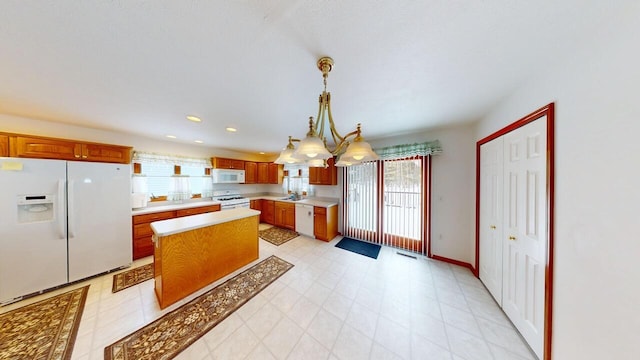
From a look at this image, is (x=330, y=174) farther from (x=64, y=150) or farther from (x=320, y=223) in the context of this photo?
(x=64, y=150)

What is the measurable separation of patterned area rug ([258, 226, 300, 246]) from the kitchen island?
0.95 metres

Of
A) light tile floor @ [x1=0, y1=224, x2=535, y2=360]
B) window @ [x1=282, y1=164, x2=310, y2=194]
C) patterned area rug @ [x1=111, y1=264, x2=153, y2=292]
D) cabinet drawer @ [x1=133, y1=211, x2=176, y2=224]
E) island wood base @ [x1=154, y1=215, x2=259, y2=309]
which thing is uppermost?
window @ [x1=282, y1=164, x2=310, y2=194]

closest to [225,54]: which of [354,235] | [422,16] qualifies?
[422,16]

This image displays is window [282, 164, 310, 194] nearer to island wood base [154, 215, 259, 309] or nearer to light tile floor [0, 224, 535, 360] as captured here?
island wood base [154, 215, 259, 309]

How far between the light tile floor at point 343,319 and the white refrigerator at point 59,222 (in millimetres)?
254

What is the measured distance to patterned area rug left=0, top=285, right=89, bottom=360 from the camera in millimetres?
1378

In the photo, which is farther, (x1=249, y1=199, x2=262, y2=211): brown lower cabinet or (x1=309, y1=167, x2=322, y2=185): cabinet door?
(x1=249, y1=199, x2=262, y2=211): brown lower cabinet

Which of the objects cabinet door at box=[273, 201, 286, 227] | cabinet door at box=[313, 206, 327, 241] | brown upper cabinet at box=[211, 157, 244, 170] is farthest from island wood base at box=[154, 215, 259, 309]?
brown upper cabinet at box=[211, 157, 244, 170]

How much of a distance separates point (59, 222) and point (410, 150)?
509 centimetres

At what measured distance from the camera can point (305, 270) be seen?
261 cm

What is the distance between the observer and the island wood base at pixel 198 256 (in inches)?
74.9

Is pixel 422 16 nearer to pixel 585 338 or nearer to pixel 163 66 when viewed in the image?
pixel 163 66

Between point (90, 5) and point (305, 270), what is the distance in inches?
119

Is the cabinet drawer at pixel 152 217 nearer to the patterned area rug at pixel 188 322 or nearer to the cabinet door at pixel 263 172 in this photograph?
the patterned area rug at pixel 188 322
